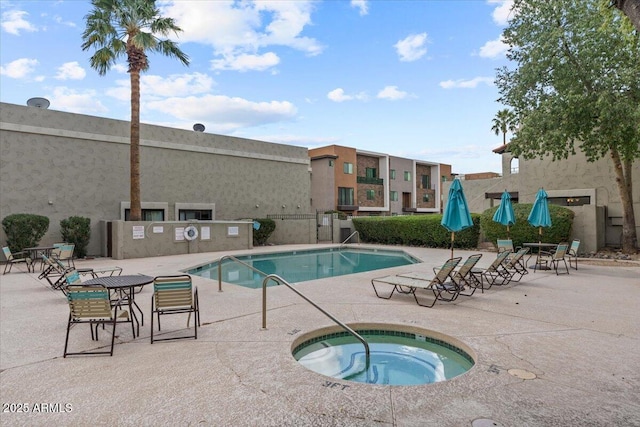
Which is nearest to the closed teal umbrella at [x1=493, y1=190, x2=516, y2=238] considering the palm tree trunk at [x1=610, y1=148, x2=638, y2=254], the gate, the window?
the palm tree trunk at [x1=610, y1=148, x2=638, y2=254]

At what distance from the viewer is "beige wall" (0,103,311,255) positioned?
16.4 meters

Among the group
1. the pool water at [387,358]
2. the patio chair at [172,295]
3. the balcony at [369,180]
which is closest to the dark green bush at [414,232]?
the pool water at [387,358]

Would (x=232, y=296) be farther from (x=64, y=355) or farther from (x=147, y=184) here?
(x=147, y=184)

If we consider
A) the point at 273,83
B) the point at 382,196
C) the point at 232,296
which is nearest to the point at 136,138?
the point at 273,83

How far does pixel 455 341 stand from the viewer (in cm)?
497

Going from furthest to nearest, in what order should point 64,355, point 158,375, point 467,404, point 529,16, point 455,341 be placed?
point 529,16
point 455,341
point 64,355
point 158,375
point 467,404

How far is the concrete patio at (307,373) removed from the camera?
10.3 ft

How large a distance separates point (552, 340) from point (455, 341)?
1.26 metres

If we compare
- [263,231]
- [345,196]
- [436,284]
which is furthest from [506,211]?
[345,196]

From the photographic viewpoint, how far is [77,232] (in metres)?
16.4

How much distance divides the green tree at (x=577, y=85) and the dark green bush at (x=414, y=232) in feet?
15.2

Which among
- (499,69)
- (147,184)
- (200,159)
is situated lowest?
(147,184)

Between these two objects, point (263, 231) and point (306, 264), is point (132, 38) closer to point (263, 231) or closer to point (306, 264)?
point (263, 231)

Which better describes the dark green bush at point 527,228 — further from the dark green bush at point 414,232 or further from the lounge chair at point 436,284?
the lounge chair at point 436,284
